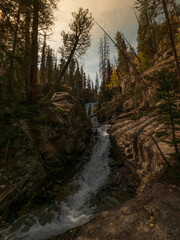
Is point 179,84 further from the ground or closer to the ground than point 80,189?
further from the ground

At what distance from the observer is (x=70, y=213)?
17.2ft

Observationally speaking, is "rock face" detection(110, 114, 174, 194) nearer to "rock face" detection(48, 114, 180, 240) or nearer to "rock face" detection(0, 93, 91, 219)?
"rock face" detection(48, 114, 180, 240)

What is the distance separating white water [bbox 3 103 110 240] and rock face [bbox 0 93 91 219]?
0.79 metres

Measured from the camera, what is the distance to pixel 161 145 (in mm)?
5734

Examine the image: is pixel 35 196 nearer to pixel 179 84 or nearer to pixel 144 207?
pixel 144 207

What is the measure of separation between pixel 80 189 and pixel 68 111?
561cm

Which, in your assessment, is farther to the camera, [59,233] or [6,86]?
[6,86]

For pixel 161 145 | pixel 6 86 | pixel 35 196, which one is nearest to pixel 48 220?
pixel 35 196

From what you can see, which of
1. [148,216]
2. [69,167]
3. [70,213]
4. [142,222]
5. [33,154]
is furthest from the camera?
[69,167]

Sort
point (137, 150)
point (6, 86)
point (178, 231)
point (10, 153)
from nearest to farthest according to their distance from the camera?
point (178, 231) < point (6, 86) < point (10, 153) < point (137, 150)

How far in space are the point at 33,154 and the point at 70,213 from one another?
3.28 metres

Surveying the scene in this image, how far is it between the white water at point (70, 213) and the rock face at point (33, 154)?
79 centimetres

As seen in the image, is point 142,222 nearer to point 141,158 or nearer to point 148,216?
point 148,216

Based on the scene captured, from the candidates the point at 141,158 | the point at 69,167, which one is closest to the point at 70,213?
the point at 69,167
